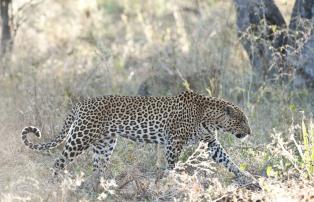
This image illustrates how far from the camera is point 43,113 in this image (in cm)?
1077

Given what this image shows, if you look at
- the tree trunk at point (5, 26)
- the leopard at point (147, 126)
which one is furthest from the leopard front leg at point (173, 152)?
the tree trunk at point (5, 26)

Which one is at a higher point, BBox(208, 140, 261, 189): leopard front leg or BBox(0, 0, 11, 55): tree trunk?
BBox(0, 0, 11, 55): tree trunk

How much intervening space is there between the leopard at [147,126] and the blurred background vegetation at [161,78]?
0.84ft

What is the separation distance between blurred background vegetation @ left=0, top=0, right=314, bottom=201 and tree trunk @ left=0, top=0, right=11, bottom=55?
22mm

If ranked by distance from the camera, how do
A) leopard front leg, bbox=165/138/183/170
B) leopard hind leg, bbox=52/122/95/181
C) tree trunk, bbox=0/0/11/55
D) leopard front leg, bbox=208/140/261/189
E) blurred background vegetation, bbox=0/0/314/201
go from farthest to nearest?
tree trunk, bbox=0/0/11/55, leopard front leg, bbox=165/138/183/170, leopard front leg, bbox=208/140/261/189, leopard hind leg, bbox=52/122/95/181, blurred background vegetation, bbox=0/0/314/201

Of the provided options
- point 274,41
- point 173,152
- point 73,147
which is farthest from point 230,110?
point 274,41

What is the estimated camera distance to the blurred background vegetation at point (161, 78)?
8.37m

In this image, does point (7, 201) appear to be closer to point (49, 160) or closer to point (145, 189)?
point (145, 189)

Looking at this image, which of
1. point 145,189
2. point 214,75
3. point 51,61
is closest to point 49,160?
point 145,189

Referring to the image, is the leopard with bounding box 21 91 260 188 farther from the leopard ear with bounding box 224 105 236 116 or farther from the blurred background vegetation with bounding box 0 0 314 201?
the blurred background vegetation with bounding box 0 0 314 201

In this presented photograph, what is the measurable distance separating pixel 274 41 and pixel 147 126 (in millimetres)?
3712

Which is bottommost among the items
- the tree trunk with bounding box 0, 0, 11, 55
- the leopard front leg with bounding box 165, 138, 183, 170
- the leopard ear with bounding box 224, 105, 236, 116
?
the leopard front leg with bounding box 165, 138, 183, 170

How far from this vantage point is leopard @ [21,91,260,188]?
29.0ft

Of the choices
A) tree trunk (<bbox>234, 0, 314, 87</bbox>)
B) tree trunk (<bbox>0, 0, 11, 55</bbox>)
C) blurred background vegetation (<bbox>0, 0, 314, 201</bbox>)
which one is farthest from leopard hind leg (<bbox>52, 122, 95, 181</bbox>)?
tree trunk (<bbox>0, 0, 11, 55</bbox>)
